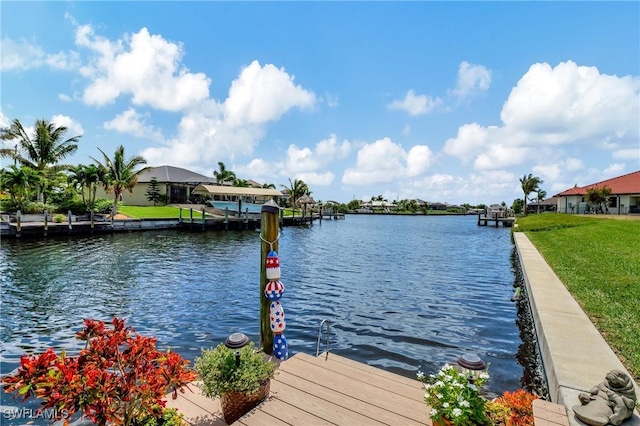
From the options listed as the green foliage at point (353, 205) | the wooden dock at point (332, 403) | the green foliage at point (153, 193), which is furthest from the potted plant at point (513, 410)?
the green foliage at point (353, 205)

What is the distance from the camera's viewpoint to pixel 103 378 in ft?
7.91

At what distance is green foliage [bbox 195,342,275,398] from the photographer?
3.54 m

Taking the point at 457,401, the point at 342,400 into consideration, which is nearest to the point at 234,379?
the point at 342,400

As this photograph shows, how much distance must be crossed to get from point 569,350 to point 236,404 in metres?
4.80

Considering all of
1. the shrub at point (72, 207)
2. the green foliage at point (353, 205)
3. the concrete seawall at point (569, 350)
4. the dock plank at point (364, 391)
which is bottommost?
the dock plank at point (364, 391)

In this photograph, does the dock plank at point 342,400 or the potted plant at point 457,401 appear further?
the dock plank at point 342,400

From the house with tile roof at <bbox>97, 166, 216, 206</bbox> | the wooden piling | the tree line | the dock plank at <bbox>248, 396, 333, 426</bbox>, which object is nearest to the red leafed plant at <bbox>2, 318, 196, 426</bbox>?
the dock plank at <bbox>248, 396, 333, 426</bbox>

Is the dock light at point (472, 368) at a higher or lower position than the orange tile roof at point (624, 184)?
lower

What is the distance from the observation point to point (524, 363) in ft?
22.8

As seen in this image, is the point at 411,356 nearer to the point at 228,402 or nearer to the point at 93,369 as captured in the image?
the point at 228,402

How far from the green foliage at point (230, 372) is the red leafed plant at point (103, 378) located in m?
0.68

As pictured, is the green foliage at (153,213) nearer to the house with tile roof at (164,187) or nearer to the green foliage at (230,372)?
the house with tile roof at (164,187)

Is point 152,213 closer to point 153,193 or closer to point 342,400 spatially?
point 153,193

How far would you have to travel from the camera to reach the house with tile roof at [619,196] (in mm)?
40719
